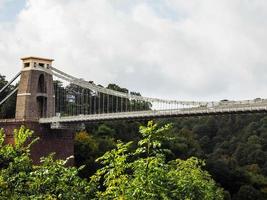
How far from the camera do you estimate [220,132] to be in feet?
262

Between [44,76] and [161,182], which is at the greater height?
[44,76]

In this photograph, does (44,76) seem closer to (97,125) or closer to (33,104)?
(33,104)

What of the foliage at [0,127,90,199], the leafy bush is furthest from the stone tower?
the leafy bush

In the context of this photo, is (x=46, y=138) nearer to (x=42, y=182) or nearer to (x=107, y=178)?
(x=42, y=182)

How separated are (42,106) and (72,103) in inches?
204

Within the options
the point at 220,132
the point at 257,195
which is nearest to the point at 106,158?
the point at 257,195

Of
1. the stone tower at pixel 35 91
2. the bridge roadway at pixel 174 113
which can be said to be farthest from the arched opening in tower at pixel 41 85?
the bridge roadway at pixel 174 113

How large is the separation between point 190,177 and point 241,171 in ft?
133

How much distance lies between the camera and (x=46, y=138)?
43281mm

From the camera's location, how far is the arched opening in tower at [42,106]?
147 ft

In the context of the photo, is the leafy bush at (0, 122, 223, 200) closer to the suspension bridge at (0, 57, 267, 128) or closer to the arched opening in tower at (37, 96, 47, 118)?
the suspension bridge at (0, 57, 267, 128)

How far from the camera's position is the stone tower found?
142ft

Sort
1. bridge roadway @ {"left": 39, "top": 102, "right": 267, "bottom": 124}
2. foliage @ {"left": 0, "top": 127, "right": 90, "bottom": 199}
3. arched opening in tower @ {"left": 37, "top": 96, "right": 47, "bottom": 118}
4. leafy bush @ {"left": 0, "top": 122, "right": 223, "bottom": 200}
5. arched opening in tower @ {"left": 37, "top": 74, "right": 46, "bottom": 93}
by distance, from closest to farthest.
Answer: leafy bush @ {"left": 0, "top": 122, "right": 223, "bottom": 200}, foliage @ {"left": 0, "top": 127, "right": 90, "bottom": 199}, bridge roadway @ {"left": 39, "top": 102, "right": 267, "bottom": 124}, arched opening in tower @ {"left": 37, "top": 96, "right": 47, "bottom": 118}, arched opening in tower @ {"left": 37, "top": 74, "right": 46, "bottom": 93}

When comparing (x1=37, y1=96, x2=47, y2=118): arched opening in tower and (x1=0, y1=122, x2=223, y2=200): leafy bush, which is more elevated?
(x1=37, y1=96, x2=47, y2=118): arched opening in tower
